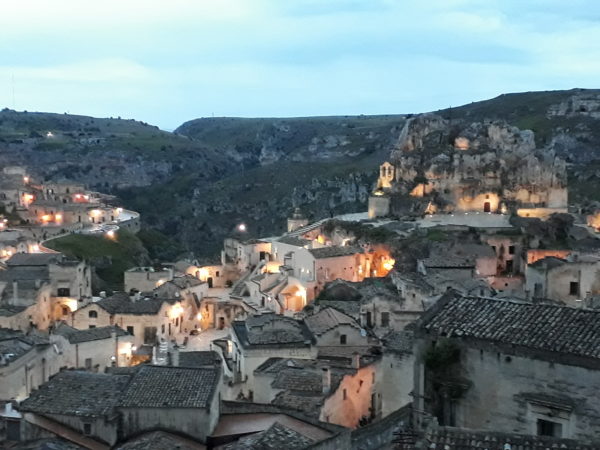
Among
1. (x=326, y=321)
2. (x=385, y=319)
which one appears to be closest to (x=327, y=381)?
(x=326, y=321)

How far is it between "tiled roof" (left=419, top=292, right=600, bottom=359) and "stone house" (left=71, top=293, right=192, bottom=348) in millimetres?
36993

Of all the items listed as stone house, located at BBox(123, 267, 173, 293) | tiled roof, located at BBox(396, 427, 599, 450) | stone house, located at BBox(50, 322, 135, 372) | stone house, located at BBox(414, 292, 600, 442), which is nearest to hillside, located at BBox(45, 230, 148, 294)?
stone house, located at BBox(123, 267, 173, 293)

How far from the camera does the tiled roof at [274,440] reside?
76.1 feet

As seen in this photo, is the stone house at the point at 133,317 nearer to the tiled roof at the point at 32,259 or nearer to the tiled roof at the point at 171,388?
the tiled roof at the point at 32,259

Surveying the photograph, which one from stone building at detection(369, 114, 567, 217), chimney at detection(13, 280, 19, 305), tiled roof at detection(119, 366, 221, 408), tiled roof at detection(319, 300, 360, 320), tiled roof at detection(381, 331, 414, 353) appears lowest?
chimney at detection(13, 280, 19, 305)

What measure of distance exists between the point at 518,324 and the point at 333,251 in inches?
1772

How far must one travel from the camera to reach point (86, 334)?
47.9 meters

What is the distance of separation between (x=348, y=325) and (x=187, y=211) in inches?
5149

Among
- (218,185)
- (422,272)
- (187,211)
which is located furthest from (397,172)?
(218,185)

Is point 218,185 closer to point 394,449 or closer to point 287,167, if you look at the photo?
point 287,167

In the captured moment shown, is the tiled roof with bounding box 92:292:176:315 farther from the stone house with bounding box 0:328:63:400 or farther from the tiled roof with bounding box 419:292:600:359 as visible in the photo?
the tiled roof with bounding box 419:292:600:359

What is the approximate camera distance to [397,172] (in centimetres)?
9112

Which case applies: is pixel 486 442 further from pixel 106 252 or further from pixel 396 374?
pixel 106 252

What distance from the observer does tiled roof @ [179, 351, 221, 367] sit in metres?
42.5
